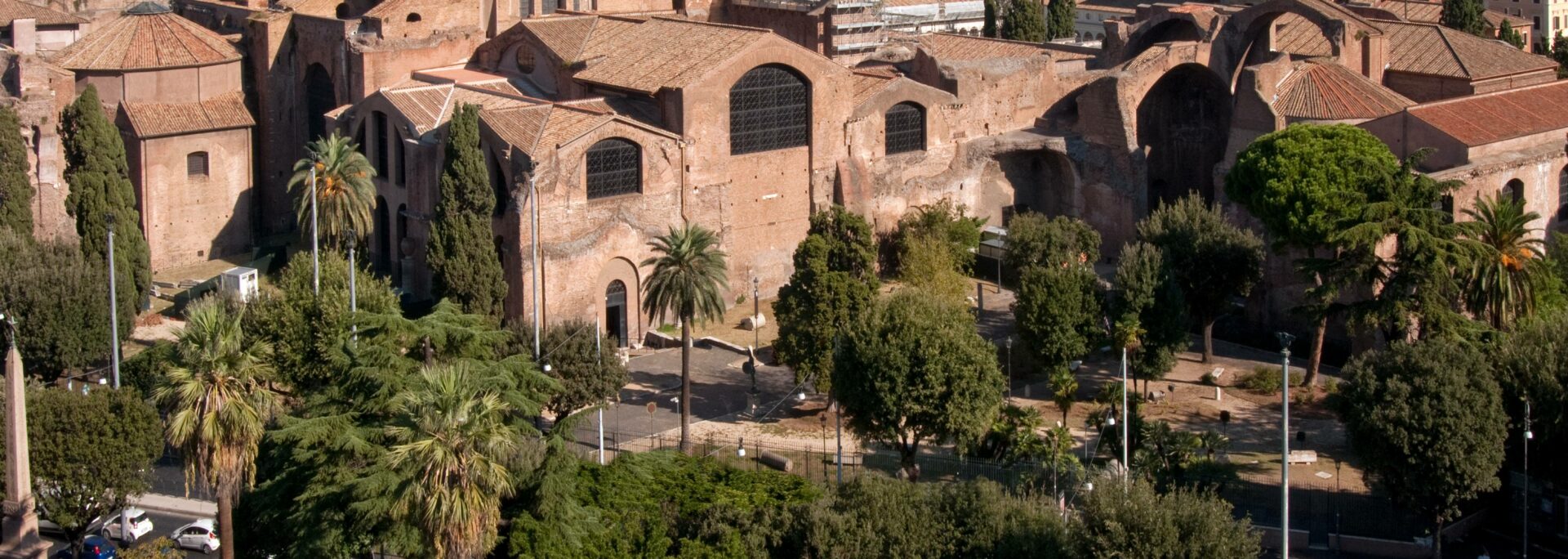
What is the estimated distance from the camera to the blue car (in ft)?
148

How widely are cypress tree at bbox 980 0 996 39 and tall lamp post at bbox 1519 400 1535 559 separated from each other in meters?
47.7

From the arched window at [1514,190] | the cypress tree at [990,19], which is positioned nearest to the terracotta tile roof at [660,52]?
the arched window at [1514,190]

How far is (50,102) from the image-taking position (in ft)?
214

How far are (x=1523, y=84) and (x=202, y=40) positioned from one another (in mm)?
43840

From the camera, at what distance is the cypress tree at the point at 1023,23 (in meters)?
87.3

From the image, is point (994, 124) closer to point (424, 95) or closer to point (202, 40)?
point (424, 95)

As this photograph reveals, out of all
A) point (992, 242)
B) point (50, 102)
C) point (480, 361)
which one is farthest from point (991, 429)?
point (50, 102)

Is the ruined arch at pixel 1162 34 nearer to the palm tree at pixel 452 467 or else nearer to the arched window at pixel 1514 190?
the arched window at pixel 1514 190

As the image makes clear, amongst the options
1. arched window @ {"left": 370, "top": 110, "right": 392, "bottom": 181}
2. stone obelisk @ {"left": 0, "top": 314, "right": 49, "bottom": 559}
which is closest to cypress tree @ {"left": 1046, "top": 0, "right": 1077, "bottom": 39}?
arched window @ {"left": 370, "top": 110, "right": 392, "bottom": 181}

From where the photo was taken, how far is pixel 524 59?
221ft

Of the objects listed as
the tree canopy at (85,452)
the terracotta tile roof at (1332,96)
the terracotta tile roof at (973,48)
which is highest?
the terracotta tile roof at (973,48)

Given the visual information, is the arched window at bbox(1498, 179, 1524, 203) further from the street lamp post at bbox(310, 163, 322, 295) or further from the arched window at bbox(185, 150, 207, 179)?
the arched window at bbox(185, 150, 207, 179)

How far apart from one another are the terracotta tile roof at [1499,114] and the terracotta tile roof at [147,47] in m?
38.6

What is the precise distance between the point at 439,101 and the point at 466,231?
23.9 ft
